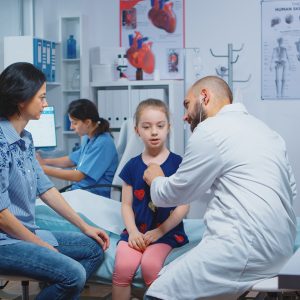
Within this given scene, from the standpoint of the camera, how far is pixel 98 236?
2779mm

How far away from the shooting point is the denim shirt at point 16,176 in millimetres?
2367

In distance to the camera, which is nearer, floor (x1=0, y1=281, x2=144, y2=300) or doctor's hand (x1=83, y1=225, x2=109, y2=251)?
doctor's hand (x1=83, y1=225, x2=109, y2=251)

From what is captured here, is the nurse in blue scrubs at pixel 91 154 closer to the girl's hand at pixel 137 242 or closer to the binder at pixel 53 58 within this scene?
the girl's hand at pixel 137 242

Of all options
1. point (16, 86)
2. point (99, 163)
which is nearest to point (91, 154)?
point (99, 163)

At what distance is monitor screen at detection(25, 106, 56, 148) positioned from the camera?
4.76 metres

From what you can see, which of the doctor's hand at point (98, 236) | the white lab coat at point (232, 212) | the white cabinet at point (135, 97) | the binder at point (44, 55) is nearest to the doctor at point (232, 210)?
the white lab coat at point (232, 212)

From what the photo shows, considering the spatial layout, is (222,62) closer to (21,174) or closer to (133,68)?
(133,68)

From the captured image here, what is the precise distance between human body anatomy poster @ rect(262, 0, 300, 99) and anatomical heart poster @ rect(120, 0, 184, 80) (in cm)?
74

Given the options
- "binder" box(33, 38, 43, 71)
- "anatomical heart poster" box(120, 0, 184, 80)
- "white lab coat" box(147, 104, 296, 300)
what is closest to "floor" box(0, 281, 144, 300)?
"white lab coat" box(147, 104, 296, 300)

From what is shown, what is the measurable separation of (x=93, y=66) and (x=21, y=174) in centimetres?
342

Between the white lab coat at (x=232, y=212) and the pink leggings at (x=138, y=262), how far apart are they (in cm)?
40

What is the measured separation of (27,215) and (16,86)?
19.2 inches

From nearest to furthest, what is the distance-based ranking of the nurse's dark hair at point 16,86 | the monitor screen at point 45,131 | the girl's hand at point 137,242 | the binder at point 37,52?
the nurse's dark hair at point 16,86 → the girl's hand at point 137,242 → the monitor screen at point 45,131 → the binder at point 37,52

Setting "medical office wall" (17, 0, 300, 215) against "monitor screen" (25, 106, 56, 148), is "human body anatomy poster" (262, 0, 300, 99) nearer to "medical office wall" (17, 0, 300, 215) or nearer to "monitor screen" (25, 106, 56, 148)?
"medical office wall" (17, 0, 300, 215)
